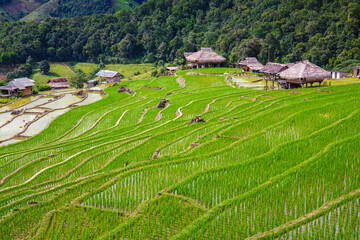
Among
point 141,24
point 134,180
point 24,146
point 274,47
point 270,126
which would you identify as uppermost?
point 141,24

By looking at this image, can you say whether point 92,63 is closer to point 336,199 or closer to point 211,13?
point 211,13

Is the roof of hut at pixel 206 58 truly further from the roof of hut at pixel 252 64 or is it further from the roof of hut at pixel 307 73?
the roof of hut at pixel 307 73

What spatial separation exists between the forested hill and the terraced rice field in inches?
1275

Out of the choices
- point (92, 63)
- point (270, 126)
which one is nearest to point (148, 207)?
point (270, 126)

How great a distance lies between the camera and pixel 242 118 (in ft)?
55.4

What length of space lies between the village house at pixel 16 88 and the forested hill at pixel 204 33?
3058 centimetres

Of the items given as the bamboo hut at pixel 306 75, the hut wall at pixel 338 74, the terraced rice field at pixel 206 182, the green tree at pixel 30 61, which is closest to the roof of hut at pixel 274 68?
the hut wall at pixel 338 74

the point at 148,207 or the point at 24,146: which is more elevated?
the point at 148,207

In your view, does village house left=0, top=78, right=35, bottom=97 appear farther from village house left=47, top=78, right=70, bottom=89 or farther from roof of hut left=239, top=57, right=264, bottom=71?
roof of hut left=239, top=57, right=264, bottom=71

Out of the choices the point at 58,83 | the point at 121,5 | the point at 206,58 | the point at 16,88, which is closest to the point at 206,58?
the point at 206,58

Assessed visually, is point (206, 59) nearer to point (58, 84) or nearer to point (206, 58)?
point (206, 58)

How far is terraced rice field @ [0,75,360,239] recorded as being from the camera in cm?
784

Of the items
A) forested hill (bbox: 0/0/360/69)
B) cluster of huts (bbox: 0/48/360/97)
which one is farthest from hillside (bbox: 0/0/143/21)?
cluster of huts (bbox: 0/48/360/97)

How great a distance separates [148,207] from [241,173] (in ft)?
10.6
